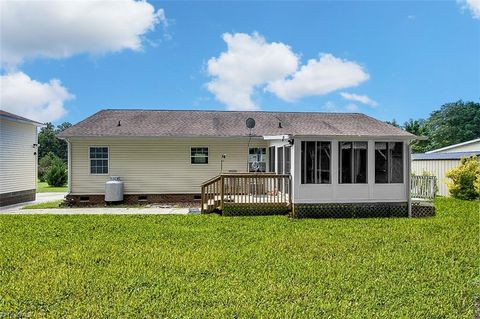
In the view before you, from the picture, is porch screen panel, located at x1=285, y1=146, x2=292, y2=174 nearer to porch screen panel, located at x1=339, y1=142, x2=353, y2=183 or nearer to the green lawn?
porch screen panel, located at x1=339, y1=142, x2=353, y2=183

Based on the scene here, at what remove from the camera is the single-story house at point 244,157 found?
37.0 ft

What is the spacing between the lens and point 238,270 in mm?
5660

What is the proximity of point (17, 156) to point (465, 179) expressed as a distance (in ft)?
66.9

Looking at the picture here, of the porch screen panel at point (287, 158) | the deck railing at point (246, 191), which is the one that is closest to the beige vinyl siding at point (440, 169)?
the porch screen panel at point (287, 158)

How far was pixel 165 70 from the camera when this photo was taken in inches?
734

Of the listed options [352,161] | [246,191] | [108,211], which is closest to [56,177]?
[108,211]

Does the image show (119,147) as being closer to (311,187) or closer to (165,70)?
(165,70)

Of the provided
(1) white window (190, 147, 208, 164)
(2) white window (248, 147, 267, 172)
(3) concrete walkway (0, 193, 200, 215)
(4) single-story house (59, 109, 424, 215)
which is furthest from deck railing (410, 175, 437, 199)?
(1) white window (190, 147, 208, 164)

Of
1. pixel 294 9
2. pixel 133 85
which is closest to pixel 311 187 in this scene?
pixel 294 9

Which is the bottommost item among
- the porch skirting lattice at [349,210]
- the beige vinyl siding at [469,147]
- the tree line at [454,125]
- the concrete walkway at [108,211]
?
the concrete walkway at [108,211]

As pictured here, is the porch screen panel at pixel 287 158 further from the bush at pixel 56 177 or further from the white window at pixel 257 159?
the bush at pixel 56 177

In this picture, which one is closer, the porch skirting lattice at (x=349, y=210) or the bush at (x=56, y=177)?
the porch skirting lattice at (x=349, y=210)

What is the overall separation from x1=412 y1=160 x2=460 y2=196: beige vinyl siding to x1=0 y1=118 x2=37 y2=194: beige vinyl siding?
2035 cm

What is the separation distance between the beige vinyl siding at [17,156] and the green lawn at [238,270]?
571 cm
